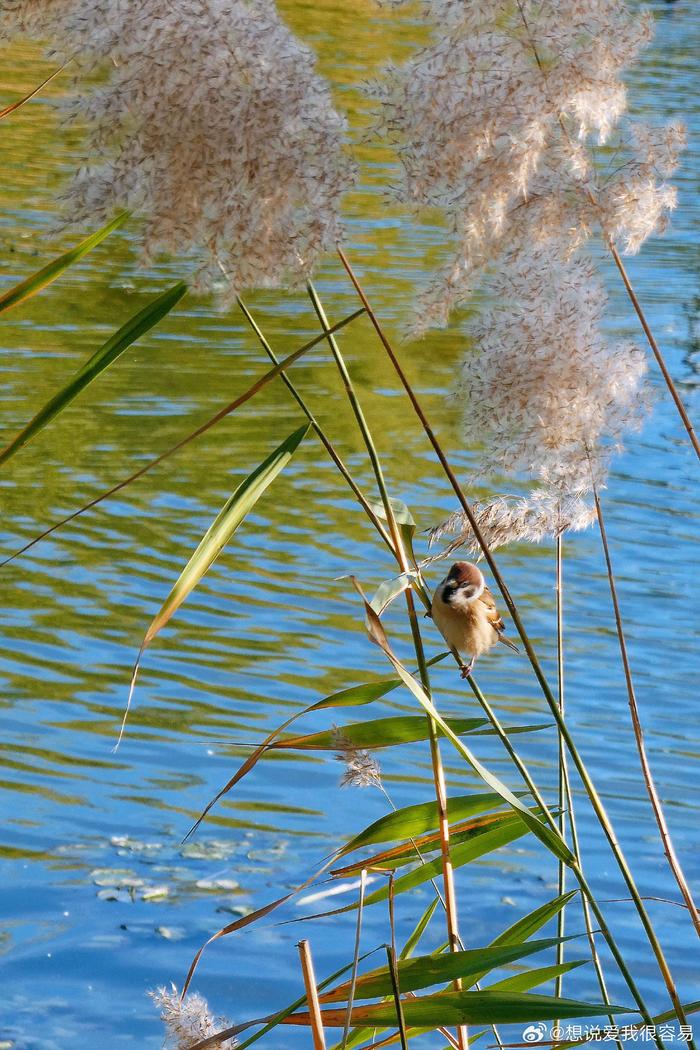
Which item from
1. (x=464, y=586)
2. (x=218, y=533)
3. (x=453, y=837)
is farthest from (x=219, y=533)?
(x=464, y=586)

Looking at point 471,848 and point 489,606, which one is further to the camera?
point 489,606

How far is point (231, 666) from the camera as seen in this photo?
541 centimetres

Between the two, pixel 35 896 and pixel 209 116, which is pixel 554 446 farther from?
pixel 35 896

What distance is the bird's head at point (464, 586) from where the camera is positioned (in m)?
2.18

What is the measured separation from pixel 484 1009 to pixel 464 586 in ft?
2.73

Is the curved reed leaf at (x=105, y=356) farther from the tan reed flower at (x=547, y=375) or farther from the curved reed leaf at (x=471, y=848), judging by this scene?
the curved reed leaf at (x=471, y=848)

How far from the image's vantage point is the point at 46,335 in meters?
8.93

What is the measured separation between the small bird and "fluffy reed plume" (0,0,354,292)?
883 millimetres

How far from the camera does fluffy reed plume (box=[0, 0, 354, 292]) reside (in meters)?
1.36

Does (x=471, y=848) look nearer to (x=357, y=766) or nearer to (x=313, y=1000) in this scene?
(x=357, y=766)

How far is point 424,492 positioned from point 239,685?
219cm

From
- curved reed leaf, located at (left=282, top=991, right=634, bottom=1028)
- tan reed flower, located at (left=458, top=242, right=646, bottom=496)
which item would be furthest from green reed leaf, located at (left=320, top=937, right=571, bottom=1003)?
tan reed flower, located at (left=458, top=242, right=646, bottom=496)

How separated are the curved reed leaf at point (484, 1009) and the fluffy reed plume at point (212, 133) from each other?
2.67ft

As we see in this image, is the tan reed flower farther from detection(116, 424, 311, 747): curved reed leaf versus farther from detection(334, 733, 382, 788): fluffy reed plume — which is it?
detection(334, 733, 382, 788): fluffy reed plume
